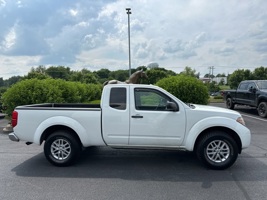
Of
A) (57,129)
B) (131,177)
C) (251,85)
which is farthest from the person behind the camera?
(251,85)

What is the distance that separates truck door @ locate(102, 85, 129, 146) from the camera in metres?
5.51

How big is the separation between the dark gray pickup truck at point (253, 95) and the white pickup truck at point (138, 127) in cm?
896

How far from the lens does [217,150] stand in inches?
215

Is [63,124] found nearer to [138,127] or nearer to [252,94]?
[138,127]

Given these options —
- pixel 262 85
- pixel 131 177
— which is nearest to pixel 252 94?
pixel 262 85

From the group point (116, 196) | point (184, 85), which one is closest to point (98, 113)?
point (116, 196)

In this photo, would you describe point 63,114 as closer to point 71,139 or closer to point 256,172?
point 71,139

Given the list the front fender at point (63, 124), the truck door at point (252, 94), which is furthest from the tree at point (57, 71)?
the front fender at point (63, 124)

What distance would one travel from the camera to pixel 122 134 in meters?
5.55

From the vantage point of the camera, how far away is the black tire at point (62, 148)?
564cm

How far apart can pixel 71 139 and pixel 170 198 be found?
251 cm

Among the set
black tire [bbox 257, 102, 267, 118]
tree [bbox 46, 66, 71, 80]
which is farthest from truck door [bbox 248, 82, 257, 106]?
tree [bbox 46, 66, 71, 80]

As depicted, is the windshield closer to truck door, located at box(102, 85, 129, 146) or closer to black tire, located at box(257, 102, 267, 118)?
black tire, located at box(257, 102, 267, 118)

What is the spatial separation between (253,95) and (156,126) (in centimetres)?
1050
